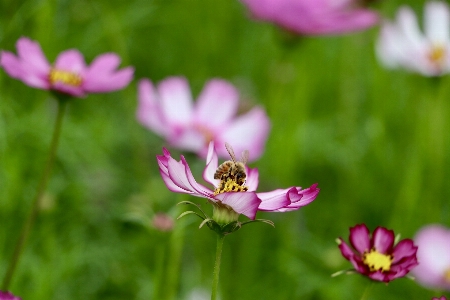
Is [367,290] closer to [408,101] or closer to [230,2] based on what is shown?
[408,101]

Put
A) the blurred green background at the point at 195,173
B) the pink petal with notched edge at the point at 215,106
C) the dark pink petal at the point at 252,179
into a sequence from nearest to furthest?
the dark pink petal at the point at 252,179 → the blurred green background at the point at 195,173 → the pink petal with notched edge at the point at 215,106

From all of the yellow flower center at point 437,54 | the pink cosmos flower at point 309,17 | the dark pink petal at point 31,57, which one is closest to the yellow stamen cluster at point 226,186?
the dark pink petal at point 31,57

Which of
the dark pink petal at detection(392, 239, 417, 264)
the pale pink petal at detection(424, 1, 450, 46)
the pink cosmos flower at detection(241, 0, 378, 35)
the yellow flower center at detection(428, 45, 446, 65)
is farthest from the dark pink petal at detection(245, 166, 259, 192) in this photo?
the pale pink petal at detection(424, 1, 450, 46)

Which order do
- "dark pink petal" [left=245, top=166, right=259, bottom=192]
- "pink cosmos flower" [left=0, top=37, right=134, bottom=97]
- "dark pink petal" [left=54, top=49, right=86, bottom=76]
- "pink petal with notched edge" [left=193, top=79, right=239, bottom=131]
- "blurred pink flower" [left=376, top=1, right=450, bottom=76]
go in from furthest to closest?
"blurred pink flower" [left=376, top=1, right=450, bottom=76] → "pink petal with notched edge" [left=193, top=79, right=239, bottom=131] → "dark pink petal" [left=54, top=49, right=86, bottom=76] → "pink cosmos flower" [left=0, top=37, right=134, bottom=97] → "dark pink petal" [left=245, top=166, right=259, bottom=192]

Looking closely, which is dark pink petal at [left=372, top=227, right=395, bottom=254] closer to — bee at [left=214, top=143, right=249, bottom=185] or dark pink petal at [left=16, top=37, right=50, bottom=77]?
bee at [left=214, top=143, right=249, bottom=185]

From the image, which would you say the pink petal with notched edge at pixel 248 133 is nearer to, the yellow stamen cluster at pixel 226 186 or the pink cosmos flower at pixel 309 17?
the pink cosmos flower at pixel 309 17

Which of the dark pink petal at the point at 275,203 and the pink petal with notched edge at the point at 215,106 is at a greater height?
the pink petal with notched edge at the point at 215,106
